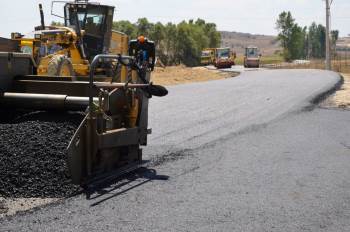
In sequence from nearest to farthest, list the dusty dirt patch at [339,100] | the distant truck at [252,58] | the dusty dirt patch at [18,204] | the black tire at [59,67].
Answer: the dusty dirt patch at [18,204] → the black tire at [59,67] → the dusty dirt patch at [339,100] → the distant truck at [252,58]

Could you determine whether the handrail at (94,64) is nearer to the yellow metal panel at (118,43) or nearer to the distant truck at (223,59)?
the yellow metal panel at (118,43)

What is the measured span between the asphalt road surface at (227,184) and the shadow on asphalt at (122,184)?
0.5 inches

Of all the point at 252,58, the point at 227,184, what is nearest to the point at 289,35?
the point at 252,58

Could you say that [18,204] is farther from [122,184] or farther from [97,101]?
[97,101]

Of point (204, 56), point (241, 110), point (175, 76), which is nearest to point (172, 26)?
point (204, 56)

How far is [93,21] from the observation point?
14211 millimetres

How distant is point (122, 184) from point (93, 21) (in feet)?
A: 28.6

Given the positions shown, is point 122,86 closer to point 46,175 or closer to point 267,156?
point 46,175

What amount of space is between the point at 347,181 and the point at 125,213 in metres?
3.00

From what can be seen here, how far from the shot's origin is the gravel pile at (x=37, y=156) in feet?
18.6

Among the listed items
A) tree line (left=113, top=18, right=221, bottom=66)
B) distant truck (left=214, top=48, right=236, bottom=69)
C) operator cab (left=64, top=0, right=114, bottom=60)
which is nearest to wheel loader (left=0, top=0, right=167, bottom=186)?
operator cab (left=64, top=0, right=114, bottom=60)

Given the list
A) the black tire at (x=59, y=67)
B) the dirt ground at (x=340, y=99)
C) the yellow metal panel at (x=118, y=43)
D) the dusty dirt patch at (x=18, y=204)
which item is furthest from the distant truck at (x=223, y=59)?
the dusty dirt patch at (x=18, y=204)

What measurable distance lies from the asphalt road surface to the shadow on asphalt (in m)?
0.01

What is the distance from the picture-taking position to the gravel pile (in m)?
5.68
